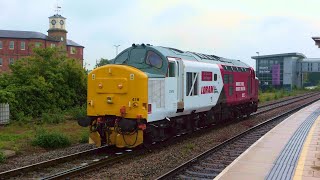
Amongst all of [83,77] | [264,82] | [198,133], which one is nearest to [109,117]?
[198,133]

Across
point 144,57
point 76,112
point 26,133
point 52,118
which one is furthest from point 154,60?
point 76,112

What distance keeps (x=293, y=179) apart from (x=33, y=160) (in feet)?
21.9

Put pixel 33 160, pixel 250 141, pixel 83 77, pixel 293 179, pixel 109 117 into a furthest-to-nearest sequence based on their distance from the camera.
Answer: pixel 83 77, pixel 250 141, pixel 109 117, pixel 33 160, pixel 293 179

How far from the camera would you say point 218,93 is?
1694cm

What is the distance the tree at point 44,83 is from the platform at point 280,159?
1138 centimetres

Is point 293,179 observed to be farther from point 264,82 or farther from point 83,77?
point 264,82

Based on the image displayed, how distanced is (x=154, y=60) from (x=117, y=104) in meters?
2.00

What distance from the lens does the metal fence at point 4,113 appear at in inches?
663

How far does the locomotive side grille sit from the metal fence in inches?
334

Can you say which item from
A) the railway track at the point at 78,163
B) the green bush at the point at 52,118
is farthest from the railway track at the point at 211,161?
the green bush at the point at 52,118

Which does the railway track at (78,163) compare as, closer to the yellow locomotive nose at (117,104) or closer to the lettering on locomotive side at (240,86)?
the yellow locomotive nose at (117,104)

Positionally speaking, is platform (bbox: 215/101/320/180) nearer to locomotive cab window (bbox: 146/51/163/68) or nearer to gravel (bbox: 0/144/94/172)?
locomotive cab window (bbox: 146/51/163/68)

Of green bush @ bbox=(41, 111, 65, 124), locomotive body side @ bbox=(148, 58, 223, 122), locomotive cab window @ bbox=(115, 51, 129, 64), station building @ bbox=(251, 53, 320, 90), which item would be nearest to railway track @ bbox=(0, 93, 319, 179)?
locomotive body side @ bbox=(148, 58, 223, 122)

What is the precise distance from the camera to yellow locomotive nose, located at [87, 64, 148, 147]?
11.1 metres
